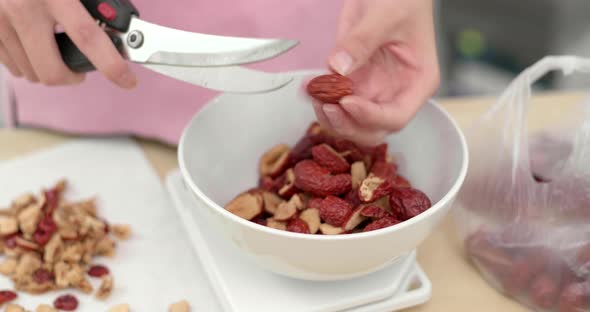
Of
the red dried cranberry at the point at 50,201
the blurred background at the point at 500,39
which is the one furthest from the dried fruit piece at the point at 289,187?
the blurred background at the point at 500,39

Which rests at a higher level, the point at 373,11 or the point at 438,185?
the point at 373,11

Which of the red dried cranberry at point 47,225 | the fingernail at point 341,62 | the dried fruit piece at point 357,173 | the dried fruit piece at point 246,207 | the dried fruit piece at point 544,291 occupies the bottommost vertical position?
the red dried cranberry at point 47,225

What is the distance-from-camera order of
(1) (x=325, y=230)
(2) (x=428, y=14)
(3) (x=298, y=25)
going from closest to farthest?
(1) (x=325, y=230), (2) (x=428, y=14), (3) (x=298, y=25)

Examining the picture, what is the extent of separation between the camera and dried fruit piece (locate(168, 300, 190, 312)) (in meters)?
0.66

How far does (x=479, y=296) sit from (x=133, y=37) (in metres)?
0.49

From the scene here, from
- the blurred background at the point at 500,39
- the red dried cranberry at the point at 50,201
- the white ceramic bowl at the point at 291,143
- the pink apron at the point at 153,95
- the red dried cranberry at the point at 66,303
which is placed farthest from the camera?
the blurred background at the point at 500,39

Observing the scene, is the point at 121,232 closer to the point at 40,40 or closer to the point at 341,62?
the point at 40,40

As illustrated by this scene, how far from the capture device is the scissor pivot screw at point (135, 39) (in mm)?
630

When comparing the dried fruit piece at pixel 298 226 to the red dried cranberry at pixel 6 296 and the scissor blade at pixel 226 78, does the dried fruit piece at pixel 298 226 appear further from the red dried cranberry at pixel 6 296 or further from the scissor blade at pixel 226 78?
the red dried cranberry at pixel 6 296

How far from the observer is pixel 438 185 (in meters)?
0.70

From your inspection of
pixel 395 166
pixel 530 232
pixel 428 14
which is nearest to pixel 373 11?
pixel 428 14

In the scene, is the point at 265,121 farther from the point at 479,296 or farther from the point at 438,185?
the point at 479,296

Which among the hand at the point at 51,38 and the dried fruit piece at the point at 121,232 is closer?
the hand at the point at 51,38

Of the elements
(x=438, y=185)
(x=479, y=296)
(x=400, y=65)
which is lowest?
(x=479, y=296)
